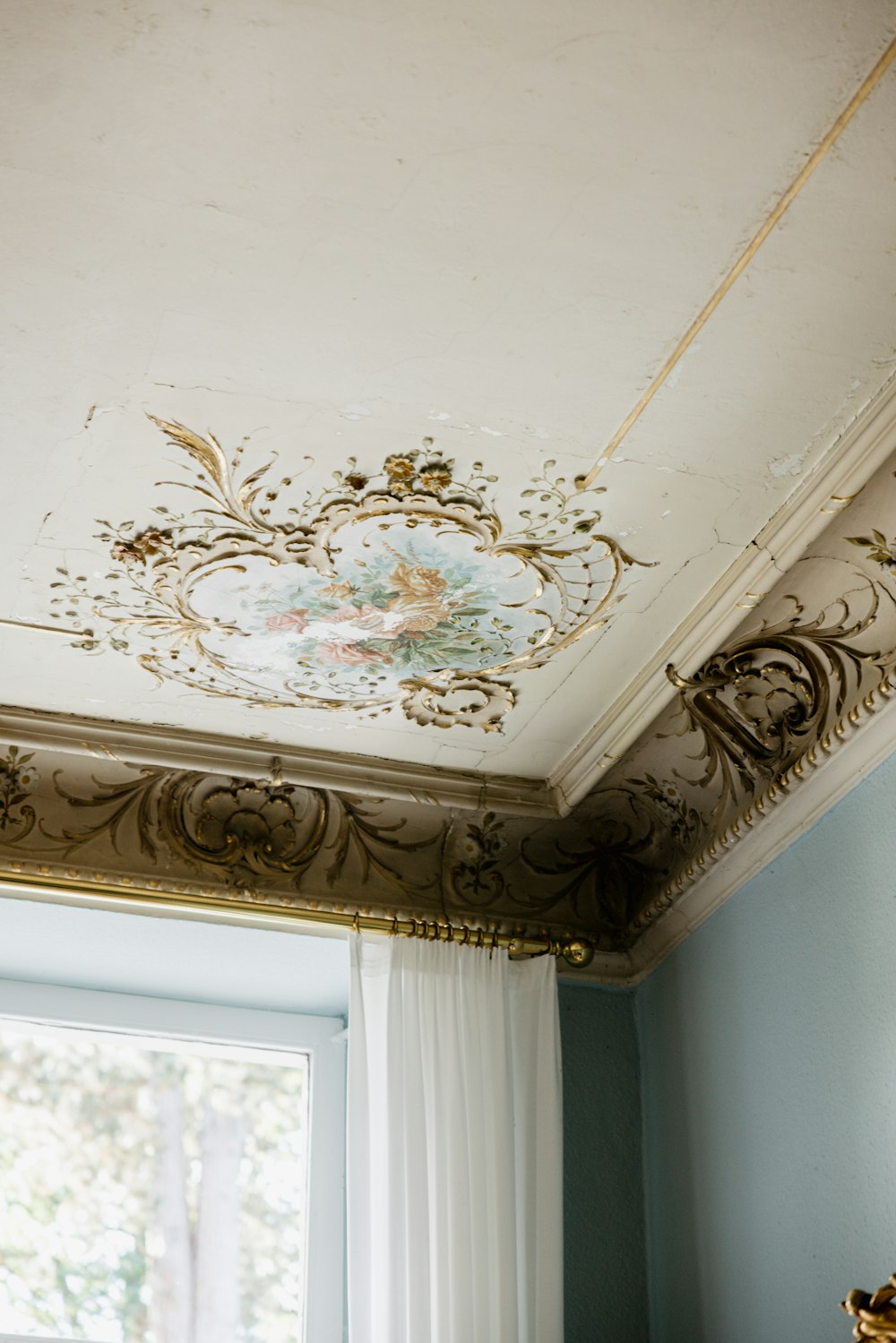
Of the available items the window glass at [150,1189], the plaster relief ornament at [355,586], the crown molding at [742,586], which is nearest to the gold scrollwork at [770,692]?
the crown molding at [742,586]

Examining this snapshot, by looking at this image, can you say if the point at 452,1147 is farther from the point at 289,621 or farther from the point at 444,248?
the point at 444,248

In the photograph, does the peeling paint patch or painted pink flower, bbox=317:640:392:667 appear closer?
the peeling paint patch

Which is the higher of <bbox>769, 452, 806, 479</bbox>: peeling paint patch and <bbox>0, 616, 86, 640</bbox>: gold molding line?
<bbox>769, 452, 806, 479</bbox>: peeling paint patch

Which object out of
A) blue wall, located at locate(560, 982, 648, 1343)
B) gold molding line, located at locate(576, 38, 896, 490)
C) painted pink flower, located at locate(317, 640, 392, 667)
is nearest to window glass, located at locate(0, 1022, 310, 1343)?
blue wall, located at locate(560, 982, 648, 1343)

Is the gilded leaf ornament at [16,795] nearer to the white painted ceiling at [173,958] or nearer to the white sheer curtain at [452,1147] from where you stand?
the white painted ceiling at [173,958]

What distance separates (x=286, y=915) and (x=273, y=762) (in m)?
0.32

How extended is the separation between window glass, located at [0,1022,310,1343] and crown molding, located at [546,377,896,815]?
99 centimetres

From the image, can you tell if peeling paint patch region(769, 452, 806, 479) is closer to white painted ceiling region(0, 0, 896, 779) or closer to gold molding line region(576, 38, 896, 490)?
white painted ceiling region(0, 0, 896, 779)

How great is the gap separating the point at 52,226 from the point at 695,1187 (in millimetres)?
2097

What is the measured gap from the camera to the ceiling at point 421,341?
61.1 inches

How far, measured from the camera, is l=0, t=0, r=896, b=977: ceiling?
1552 mm

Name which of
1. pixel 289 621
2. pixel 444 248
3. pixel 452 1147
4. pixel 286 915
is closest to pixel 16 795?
pixel 286 915

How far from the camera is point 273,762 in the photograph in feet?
9.09

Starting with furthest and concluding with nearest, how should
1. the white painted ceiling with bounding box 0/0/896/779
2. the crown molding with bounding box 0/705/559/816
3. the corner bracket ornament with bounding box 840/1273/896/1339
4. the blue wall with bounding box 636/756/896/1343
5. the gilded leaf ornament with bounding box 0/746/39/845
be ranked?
the gilded leaf ornament with bounding box 0/746/39/845 → the crown molding with bounding box 0/705/559/816 → the blue wall with bounding box 636/756/896/1343 → the corner bracket ornament with bounding box 840/1273/896/1339 → the white painted ceiling with bounding box 0/0/896/779
